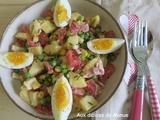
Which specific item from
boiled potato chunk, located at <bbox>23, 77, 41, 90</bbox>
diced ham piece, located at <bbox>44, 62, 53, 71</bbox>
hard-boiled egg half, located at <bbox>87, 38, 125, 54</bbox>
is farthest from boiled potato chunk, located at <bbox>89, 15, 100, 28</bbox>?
boiled potato chunk, located at <bbox>23, 77, 41, 90</bbox>

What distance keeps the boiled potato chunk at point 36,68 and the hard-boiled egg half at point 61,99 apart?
14cm

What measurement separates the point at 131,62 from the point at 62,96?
0.42m

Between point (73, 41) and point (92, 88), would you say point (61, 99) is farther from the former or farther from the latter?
point (73, 41)

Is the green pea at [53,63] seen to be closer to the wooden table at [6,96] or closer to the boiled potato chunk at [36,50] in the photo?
the boiled potato chunk at [36,50]

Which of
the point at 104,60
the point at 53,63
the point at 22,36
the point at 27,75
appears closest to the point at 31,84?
the point at 27,75

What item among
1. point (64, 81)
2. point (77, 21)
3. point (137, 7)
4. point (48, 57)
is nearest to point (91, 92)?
point (64, 81)

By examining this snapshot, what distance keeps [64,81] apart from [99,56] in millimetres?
234

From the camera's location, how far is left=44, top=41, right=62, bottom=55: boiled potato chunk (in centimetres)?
131

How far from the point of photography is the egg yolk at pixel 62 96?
1.18 metres

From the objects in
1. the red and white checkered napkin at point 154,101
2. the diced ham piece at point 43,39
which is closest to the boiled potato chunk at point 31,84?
the diced ham piece at point 43,39

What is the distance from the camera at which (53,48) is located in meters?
1.31

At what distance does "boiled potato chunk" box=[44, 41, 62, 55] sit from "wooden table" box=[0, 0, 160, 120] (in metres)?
0.33

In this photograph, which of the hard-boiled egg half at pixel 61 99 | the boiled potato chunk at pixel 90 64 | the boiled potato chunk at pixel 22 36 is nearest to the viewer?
the hard-boiled egg half at pixel 61 99

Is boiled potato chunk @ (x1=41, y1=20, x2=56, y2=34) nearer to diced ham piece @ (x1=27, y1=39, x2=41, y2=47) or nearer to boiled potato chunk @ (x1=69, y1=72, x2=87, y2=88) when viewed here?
diced ham piece @ (x1=27, y1=39, x2=41, y2=47)
